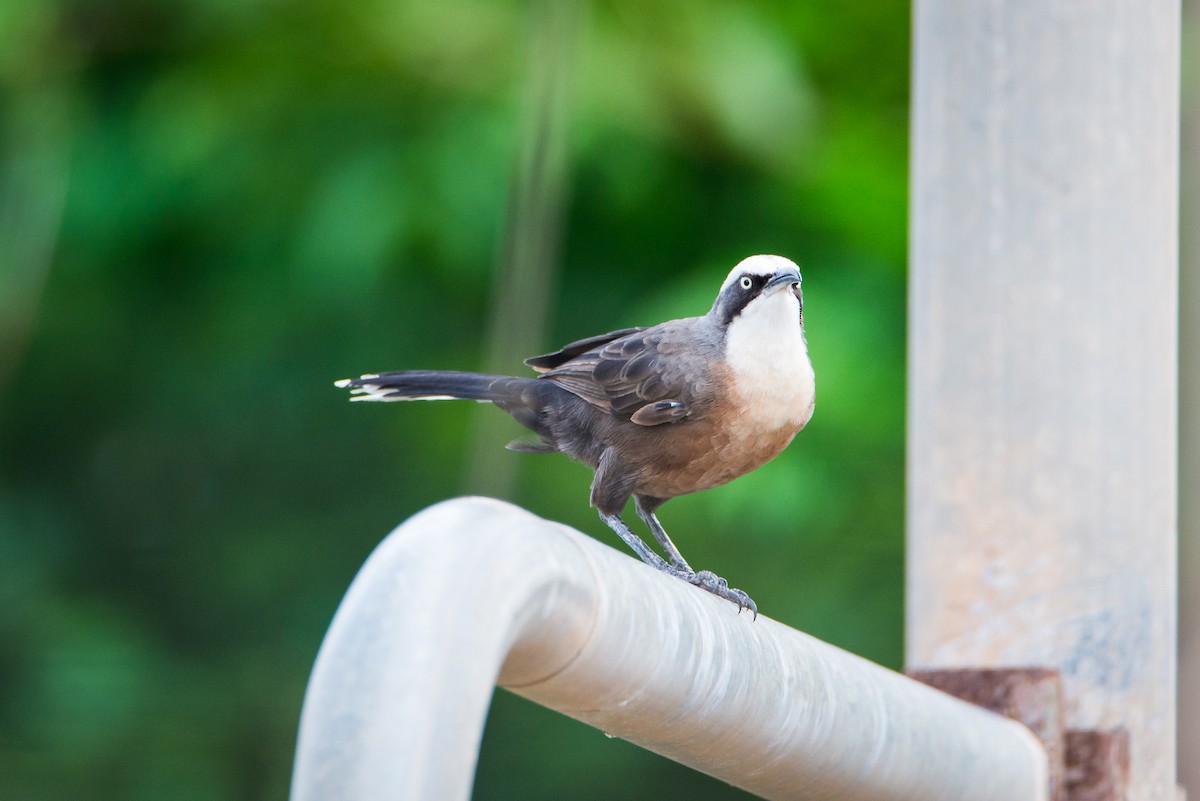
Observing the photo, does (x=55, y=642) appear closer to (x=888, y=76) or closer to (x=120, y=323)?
(x=120, y=323)

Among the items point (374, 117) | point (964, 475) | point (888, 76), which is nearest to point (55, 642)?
point (374, 117)

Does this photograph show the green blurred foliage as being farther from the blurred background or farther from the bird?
the bird

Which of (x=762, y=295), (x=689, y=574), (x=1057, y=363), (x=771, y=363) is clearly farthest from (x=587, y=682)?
(x=762, y=295)


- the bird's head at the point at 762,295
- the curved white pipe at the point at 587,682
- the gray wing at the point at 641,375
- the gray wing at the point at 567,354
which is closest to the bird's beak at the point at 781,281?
the bird's head at the point at 762,295

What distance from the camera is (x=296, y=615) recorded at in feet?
18.9

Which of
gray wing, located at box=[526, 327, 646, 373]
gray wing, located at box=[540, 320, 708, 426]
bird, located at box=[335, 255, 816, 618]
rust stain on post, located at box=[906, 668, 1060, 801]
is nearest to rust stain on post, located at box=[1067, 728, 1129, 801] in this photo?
rust stain on post, located at box=[906, 668, 1060, 801]

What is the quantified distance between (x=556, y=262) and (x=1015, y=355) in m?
2.96

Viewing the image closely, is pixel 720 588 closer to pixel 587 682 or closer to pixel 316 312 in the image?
pixel 587 682

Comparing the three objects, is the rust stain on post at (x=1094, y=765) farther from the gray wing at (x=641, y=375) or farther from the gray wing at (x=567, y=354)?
the gray wing at (x=567, y=354)

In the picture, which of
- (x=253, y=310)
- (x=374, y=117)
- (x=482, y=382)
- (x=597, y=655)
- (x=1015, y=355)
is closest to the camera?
(x=597, y=655)

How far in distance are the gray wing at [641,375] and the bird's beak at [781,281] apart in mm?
185

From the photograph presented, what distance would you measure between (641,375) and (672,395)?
11 centimetres

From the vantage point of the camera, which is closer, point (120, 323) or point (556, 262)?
point (556, 262)

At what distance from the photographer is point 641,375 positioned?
309 cm
